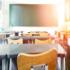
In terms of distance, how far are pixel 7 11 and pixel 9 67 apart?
319 cm

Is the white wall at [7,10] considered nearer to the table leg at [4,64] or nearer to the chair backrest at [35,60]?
the table leg at [4,64]

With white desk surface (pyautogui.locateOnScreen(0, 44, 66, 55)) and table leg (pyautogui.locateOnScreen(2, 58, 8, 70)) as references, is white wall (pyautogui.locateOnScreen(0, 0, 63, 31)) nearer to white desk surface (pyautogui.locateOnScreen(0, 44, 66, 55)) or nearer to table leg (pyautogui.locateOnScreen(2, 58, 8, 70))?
white desk surface (pyautogui.locateOnScreen(0, 44, 66, 55))

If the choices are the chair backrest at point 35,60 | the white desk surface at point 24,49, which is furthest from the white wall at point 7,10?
the chair backrest at point 35,60

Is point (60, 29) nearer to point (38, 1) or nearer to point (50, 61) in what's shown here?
point (38, 1)

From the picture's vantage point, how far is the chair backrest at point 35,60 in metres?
1.05

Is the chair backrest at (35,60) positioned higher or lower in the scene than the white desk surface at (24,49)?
lower

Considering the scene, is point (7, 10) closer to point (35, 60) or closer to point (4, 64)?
point (4, 64)

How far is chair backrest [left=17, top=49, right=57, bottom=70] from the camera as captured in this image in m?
1.05

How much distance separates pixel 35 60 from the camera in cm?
108

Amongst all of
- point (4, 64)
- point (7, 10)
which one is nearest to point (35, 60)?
point (4, 64)

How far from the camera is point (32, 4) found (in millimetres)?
4316

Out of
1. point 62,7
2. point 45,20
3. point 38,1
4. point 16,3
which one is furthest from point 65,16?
point 16,3

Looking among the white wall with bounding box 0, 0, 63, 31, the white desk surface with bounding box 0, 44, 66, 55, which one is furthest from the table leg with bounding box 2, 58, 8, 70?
the white wall with bounding box 0, 0, 63, 31

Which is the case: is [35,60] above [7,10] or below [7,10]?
below
